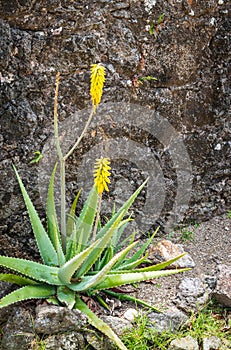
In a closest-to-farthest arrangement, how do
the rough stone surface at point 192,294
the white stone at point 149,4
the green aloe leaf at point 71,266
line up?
1. the green aloe leaf at point 71,266
2. the rough stone surface at point 192,294
3. the white stone at point 149,4

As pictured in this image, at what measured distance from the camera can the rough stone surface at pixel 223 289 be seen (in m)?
3.07

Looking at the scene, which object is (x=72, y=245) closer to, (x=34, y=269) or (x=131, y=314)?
(x=34, y=269)

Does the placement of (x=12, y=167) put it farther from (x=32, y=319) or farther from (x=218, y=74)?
(x=218, y=74)

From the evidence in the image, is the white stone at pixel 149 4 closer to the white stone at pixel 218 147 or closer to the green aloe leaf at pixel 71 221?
the white stone at pixel 218 147

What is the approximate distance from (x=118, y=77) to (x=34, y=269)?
124 cm

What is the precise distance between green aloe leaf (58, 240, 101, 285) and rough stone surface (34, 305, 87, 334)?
0.15 metres

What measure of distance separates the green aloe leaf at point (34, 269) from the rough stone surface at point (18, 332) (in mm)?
186

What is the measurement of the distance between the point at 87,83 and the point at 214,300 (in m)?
1.45

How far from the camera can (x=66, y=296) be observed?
2783mm

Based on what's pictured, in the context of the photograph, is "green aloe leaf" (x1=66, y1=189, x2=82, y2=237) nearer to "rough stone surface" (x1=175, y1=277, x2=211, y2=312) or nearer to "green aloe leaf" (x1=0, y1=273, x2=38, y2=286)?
"green aloe leaf" (x1=0, y1=273, x2=38, y2=286)

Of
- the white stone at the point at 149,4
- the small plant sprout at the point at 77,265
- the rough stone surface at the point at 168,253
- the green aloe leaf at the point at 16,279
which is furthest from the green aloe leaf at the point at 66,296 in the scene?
the white stone at the point at 149,4

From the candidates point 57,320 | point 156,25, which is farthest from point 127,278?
point 156,25

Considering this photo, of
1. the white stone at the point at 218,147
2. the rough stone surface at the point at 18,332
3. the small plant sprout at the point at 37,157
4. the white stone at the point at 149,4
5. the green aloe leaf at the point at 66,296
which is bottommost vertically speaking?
the rough stone surface at the point at 18,332

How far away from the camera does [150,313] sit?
2.97 metres
